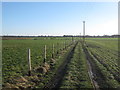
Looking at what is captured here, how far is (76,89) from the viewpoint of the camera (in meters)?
5.56

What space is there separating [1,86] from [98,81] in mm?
5163

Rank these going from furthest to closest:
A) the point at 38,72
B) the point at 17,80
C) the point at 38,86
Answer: the point at 38,72 < the point at 17,80 < the point at 38,86

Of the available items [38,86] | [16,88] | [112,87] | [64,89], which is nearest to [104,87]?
[112,87]

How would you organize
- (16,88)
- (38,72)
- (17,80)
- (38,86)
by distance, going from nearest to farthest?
(16,88) < (38,86) < (17,80) < (38,72)

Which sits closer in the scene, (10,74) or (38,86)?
(38,86)

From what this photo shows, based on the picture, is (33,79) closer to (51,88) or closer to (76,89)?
(51,88)

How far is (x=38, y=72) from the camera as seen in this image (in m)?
8.12

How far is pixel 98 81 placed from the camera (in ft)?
22.2

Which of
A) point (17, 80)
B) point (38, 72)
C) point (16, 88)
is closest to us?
point (16, 88)

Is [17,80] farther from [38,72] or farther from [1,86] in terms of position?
[38,72]


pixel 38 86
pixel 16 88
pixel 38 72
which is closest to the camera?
pixel 16 88

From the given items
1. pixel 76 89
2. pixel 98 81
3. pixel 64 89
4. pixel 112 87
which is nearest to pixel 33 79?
pixel 64 89

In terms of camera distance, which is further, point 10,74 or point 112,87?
point 10,74

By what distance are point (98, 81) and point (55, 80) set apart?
2468 millimetres
